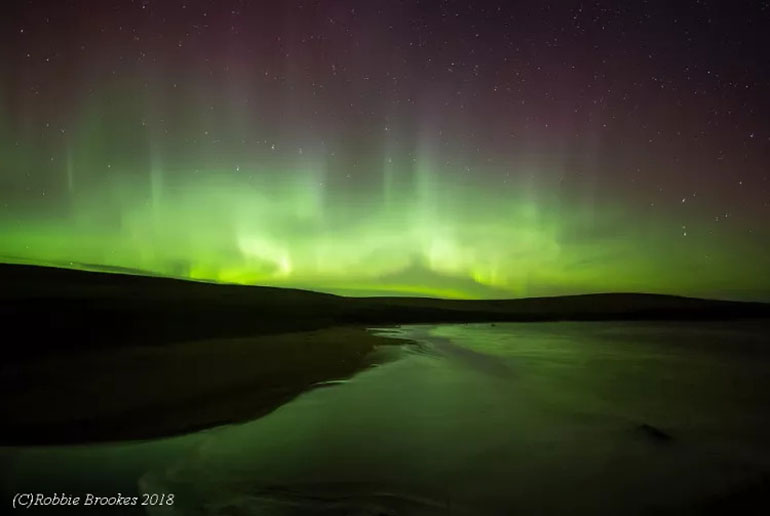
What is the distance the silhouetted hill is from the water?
14.3 m

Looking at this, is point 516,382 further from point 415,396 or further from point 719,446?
point 719,446

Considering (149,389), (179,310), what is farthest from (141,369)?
(179,310)

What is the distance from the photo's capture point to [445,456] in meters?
8.81

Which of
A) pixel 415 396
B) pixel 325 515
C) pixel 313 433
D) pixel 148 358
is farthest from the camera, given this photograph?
pixel 148 358

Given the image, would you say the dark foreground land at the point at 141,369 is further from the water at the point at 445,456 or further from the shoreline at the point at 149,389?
the water at the point at 445,456

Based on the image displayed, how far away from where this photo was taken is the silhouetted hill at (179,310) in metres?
27.5

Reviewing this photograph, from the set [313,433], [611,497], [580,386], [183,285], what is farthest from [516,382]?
[183,285]

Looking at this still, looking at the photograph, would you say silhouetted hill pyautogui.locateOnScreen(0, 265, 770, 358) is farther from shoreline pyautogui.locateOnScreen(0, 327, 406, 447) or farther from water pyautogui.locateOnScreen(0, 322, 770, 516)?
water pyautogui.locateOnScreen(0, 322, 770, 516)

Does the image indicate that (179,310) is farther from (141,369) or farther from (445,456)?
(445,456)

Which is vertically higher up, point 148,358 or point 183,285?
point 183,285

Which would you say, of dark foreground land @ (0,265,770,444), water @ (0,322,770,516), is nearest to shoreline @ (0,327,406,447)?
dark foreground land @ (0,265,770,444)

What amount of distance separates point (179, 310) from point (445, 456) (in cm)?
4479

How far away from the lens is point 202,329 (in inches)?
1364

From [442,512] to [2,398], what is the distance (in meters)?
10.3
